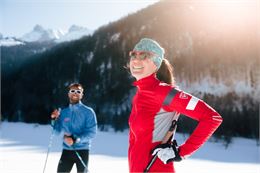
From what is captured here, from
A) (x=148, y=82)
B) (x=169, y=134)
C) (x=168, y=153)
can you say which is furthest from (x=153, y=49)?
(x=168, y=153)

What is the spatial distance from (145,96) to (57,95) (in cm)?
2728

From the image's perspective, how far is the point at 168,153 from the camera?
1.60 m

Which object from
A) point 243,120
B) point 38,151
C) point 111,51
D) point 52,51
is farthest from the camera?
point 52,51

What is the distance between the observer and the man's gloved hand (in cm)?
160

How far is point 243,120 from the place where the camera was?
14.5 metres

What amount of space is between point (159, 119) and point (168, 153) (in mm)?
191

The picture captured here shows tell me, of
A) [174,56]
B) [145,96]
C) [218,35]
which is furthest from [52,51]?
[145,96]

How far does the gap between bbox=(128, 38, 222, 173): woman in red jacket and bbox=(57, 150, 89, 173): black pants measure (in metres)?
2.34

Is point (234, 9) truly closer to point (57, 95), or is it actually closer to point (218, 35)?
point (218, 35)

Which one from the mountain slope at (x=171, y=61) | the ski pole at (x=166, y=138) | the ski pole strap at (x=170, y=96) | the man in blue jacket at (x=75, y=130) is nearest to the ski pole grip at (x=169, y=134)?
the ski pole at (x=166, y=138)

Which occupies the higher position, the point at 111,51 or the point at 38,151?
the point at 111,51

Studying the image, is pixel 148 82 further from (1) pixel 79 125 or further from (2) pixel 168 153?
(1) pixel 79 125

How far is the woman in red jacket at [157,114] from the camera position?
160 centimetres

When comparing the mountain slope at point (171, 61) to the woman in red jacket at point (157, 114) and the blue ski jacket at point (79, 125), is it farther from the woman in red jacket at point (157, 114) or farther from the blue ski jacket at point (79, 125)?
the woman in red jacket at point (157, 114)
